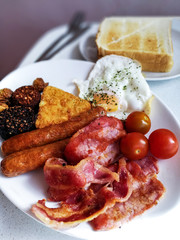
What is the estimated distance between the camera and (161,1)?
458cm

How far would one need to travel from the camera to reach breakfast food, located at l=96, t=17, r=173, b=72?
2590 mm

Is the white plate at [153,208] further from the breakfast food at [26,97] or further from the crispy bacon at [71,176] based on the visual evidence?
the breakfast food at [26,97]

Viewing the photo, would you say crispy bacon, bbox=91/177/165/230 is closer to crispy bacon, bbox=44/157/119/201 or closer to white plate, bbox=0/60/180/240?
white plate, bbox=0/60/180/240

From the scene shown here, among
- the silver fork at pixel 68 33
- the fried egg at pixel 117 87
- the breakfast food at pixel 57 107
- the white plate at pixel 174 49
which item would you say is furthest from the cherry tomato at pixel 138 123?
the silver fork at pixel 68 33

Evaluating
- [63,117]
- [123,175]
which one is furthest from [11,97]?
[123,175]

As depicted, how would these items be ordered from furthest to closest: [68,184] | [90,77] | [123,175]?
[90,77]
[123,175]
[68,184]

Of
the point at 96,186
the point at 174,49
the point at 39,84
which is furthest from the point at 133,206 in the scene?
the point at 174,49

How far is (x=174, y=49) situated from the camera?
9.50 ft

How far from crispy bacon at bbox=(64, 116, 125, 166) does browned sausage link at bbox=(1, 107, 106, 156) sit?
141 mm

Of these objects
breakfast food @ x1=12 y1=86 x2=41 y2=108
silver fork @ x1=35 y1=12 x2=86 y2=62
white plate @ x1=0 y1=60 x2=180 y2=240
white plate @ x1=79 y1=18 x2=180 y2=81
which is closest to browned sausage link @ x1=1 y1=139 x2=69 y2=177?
white plate @ x1=0 y1=60 x2=180 y2=240

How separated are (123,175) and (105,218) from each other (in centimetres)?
32

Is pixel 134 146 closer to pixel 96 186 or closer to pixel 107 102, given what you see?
pixel 96 186

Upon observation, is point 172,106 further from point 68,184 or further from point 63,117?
point 68,184

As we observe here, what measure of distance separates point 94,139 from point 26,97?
0.77m
